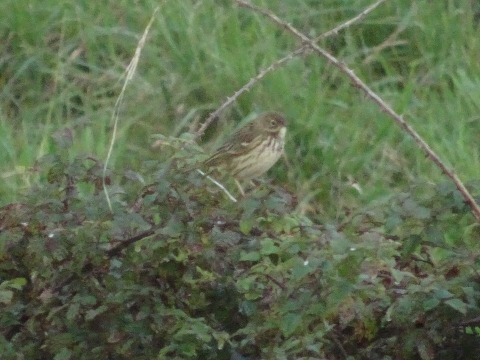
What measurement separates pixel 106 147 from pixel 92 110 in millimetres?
519

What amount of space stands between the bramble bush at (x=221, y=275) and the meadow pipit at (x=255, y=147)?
160 cm

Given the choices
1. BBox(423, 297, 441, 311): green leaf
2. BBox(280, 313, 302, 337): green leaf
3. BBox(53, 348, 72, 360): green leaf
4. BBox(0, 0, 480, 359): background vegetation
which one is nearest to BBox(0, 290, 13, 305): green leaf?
BBox(0, 0, 480, 359): background vegetation

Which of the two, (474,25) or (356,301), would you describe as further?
(474,25)

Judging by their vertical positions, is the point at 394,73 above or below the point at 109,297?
below

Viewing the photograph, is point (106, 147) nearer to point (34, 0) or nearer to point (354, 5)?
point (34, 0)

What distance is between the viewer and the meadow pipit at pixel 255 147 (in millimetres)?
4254

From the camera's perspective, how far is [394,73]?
538cm

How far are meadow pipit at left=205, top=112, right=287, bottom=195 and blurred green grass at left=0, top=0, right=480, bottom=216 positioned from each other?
0.29m

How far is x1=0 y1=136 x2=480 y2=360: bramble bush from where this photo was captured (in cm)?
228

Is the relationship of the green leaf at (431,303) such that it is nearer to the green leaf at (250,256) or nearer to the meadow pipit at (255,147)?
the green leaf at (250,256)

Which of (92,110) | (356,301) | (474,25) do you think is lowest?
(92,110)

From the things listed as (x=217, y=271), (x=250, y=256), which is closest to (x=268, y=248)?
(x=250, y=256)

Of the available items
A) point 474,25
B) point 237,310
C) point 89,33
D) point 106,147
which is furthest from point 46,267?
point 474,25

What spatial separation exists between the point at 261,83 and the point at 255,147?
0.82m
